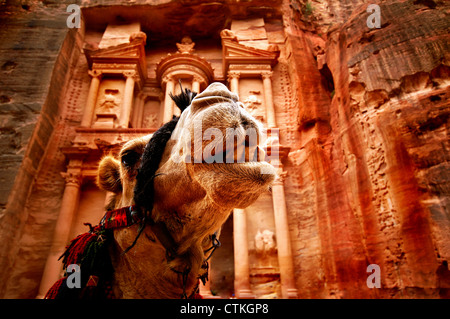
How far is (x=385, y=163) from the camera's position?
404cm

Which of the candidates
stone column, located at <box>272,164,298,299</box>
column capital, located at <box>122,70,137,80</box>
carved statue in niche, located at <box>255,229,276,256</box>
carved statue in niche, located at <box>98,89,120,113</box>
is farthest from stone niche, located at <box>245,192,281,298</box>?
column capital, located at <box>122,70,137,80</box>

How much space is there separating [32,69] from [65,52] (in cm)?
148

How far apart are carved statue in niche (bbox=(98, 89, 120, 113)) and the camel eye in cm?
797

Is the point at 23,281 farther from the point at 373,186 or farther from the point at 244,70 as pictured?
the point at 244,70

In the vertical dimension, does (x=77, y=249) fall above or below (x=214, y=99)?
below

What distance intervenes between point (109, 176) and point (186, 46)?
31.4 feet

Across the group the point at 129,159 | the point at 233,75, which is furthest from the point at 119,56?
the point at 129,159

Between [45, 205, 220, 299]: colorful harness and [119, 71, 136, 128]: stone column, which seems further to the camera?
[119, 71, 136, 128]: stone column

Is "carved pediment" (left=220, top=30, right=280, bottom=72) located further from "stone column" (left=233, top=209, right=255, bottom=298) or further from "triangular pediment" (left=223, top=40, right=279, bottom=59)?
"stone column" (left=233, top=209, right=255, bottom=298)

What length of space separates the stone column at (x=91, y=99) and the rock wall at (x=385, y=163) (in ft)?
22.5

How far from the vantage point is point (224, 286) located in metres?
6.65

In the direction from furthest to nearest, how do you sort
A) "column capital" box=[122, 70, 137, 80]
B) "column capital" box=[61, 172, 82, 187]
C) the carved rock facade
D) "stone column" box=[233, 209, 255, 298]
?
"column capital" box=[122, 70, 137, 80]
"column capital" box=[61, 172, 82, 187]
"stone column" box=[233, 209, 255, 298]
the carved rock facade

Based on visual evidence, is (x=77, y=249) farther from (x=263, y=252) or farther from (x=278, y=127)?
(x=278, y=127)

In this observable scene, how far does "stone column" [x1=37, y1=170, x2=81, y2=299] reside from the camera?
6.15 m
